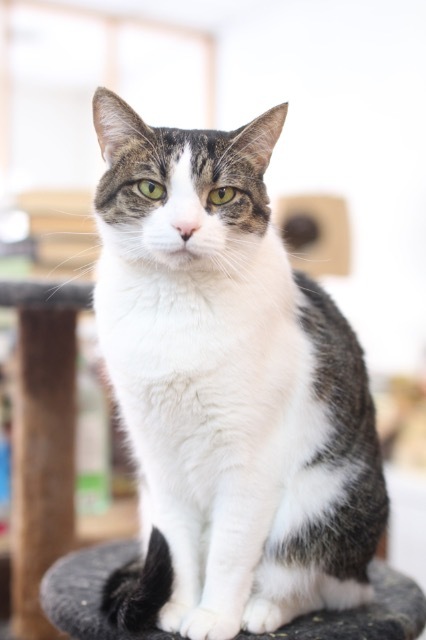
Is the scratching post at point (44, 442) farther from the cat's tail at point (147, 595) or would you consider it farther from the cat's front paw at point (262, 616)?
the cat's front paw at point (262, 616)

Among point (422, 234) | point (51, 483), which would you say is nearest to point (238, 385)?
point (51, 483)

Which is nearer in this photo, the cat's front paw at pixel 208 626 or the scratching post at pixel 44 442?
the cat's front paw at pixel 208 626

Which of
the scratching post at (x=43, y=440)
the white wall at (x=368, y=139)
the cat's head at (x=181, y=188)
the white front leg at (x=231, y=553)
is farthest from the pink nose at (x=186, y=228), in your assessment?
the white wall at (x=368, y=139)

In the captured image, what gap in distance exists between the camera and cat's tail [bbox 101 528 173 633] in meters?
0.94

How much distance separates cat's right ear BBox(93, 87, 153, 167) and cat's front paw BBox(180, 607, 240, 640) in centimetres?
57

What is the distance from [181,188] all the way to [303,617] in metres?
0.60

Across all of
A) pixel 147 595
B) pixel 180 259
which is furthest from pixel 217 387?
pixel 147 595

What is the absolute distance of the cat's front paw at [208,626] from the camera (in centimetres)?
91

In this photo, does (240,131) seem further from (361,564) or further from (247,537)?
(361,564)

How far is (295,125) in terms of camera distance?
4.45m

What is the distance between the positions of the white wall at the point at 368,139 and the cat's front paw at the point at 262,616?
2531 millimetres

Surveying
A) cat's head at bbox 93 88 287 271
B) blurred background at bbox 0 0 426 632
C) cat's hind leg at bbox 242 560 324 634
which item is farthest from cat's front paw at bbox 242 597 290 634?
blurred background at bbox 0 0 426 632

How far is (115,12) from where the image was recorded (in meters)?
5.06

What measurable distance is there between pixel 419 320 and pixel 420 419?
1031mm
